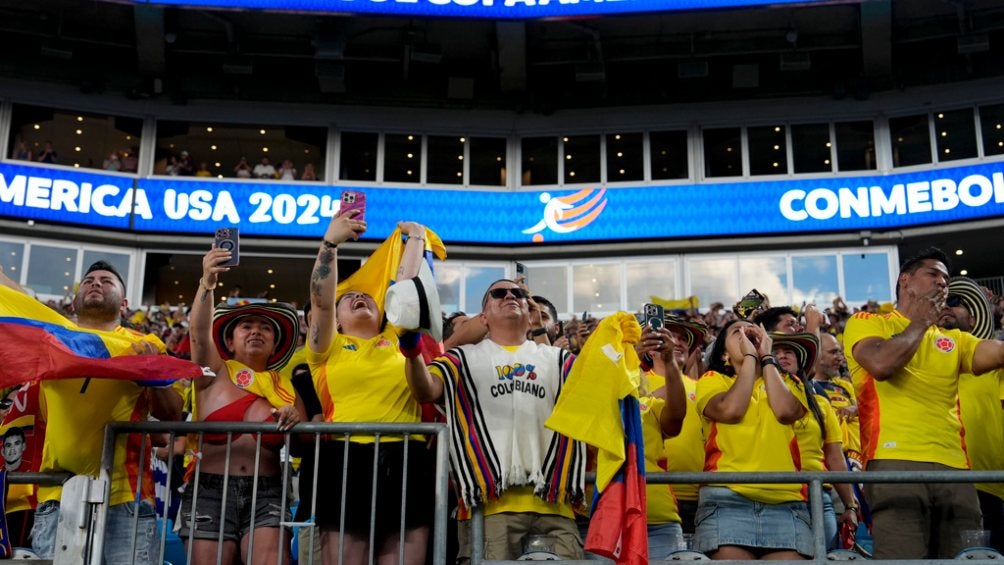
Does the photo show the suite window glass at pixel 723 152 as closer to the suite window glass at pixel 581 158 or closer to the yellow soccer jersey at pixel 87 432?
the suite window glass at pixel 581 158

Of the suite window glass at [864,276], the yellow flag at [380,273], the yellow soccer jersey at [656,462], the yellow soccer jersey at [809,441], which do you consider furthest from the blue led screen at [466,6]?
the yellow soccer jersey at [656,462]

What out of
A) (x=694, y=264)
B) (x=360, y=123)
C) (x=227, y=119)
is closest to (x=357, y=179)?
(x=360, y=123)

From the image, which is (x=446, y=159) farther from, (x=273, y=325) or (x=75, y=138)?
(x=273, y=325)

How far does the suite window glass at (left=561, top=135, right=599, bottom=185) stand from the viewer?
22344 mm

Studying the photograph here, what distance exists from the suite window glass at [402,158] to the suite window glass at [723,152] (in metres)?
6.52

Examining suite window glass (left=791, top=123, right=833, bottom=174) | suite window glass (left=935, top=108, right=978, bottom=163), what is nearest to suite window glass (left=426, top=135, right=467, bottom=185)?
suite window glass (left=791, top=123, right=833, bottom=174)

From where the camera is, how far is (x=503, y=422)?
493cm

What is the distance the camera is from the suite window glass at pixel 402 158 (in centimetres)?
2252

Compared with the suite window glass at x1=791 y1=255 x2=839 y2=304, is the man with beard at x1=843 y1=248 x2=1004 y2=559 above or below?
below

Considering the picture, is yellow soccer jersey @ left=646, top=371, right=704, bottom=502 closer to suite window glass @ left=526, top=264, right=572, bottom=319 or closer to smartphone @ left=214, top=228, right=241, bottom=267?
smartphone @ left=214, top=228, right=241, bottom=267

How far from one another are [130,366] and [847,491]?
439 cm

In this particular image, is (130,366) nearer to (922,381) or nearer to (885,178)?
(922,381)

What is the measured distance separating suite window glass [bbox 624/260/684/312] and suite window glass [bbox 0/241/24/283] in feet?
42.1

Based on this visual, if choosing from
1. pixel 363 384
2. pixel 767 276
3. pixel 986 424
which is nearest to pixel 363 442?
pixel 363 384
